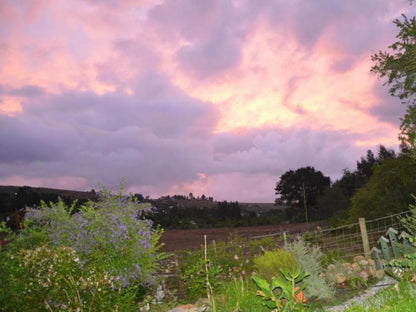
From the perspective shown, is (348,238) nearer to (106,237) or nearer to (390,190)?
(390,190)

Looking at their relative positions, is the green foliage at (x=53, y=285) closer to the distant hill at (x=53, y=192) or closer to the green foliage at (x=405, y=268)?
the green foliage at (x=405, y=268)

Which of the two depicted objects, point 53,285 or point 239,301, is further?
point 239,301

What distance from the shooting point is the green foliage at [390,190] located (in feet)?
61.5

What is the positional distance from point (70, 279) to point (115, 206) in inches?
174

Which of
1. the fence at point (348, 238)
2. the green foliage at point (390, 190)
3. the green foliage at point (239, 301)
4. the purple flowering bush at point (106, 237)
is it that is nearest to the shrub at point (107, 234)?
the purple flowering bush at point (106, 237)

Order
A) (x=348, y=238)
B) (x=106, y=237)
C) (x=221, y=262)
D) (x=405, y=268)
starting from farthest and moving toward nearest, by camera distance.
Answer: (x=348, y=238) → (x=221, y=262) → (x=106, y=237) → (x=405, y=268)

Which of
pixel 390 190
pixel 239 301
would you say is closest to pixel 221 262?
pixel 239 301

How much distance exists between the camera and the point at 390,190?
19.1 metres

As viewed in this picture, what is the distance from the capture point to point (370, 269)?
9977 mm

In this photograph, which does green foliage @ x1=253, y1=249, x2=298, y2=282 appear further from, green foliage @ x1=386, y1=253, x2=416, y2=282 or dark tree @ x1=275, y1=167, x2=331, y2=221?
dark tree @ x1=275, y1=167, x2=331, y2=221

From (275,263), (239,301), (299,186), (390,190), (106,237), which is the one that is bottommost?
(239,301)

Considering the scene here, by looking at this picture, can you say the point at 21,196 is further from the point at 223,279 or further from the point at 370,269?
the point at 370,269

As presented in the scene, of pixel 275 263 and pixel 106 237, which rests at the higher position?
pixel 106 237

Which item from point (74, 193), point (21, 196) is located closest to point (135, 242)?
point (21, 196)
